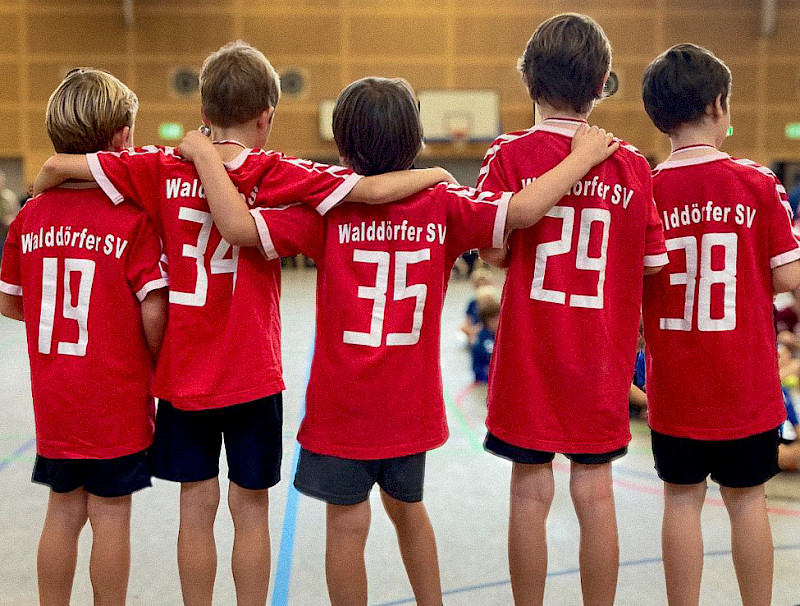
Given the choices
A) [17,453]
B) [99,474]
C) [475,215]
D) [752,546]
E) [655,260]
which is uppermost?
[475,215]

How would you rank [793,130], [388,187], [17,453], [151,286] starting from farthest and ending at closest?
1. [793,130]
2. [17,453]
3. [151,286]
4. [388,187]

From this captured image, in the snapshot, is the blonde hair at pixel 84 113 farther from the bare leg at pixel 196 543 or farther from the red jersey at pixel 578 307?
the red jersey at pixel 578 307

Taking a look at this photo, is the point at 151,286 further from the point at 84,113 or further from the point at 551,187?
the point at 551,187

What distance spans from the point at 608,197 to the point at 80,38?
48.7ft

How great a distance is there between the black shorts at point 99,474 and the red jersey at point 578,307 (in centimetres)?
93

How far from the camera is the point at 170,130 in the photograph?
14.9 metres

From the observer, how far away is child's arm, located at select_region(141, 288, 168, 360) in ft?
6.74

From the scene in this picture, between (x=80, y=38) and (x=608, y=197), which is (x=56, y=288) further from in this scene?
(x=80, y=38)

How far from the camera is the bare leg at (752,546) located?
2102mm

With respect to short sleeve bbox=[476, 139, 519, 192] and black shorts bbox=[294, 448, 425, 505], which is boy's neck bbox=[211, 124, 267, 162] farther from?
black shorts bbox=[294, 448, 425, 505]

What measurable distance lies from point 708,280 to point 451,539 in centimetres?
142

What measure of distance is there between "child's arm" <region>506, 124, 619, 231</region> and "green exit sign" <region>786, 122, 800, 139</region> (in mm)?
15024

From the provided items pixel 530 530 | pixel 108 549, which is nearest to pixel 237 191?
pixel 108 549

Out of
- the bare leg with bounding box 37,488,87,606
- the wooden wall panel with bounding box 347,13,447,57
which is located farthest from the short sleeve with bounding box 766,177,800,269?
the wooden wall panel with bounding box 347,13,447,57
